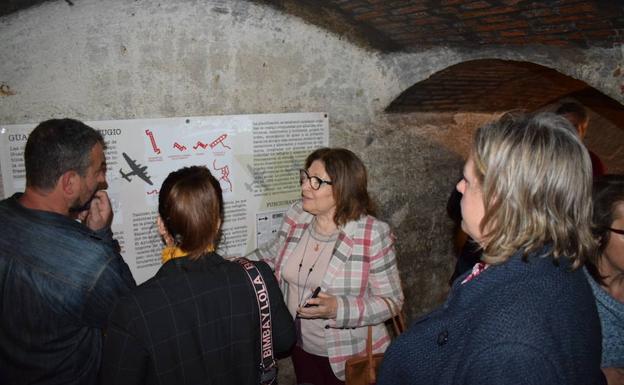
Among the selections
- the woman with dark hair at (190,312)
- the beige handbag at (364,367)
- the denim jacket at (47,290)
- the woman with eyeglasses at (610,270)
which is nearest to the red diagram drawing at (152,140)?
the denim jacket at (47,290)

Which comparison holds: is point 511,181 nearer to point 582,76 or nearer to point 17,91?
point 582,76

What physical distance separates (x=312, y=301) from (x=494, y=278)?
4.07 ft

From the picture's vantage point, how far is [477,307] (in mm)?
1080

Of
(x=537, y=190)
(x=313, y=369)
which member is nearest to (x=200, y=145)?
(x=313, y=369)

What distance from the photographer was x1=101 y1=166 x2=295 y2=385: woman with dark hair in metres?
1.47

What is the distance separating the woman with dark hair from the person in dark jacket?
74cm

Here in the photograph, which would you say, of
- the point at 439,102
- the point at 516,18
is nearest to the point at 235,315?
the point at 516,18

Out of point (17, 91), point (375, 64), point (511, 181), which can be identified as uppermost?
point (375, 64)

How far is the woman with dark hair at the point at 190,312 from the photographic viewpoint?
4.83ft

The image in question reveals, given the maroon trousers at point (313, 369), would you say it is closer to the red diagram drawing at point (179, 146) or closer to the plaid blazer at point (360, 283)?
the plaid blazer at point (360, 283)

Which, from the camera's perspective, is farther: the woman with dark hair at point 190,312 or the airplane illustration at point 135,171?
the airplane illustration at point 135,171

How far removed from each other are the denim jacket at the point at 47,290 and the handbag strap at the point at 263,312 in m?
0.62

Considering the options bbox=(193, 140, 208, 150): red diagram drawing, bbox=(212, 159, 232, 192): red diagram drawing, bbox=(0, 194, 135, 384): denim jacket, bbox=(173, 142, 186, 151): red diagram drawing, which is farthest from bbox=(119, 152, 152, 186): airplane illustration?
bbox=(0, 194, 135, 384): denim jacket

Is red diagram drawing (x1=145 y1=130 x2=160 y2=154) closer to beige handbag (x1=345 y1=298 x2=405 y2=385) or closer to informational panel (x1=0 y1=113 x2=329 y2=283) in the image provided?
informational panel (x1=0 y1=113 x2=329 y2=283)
